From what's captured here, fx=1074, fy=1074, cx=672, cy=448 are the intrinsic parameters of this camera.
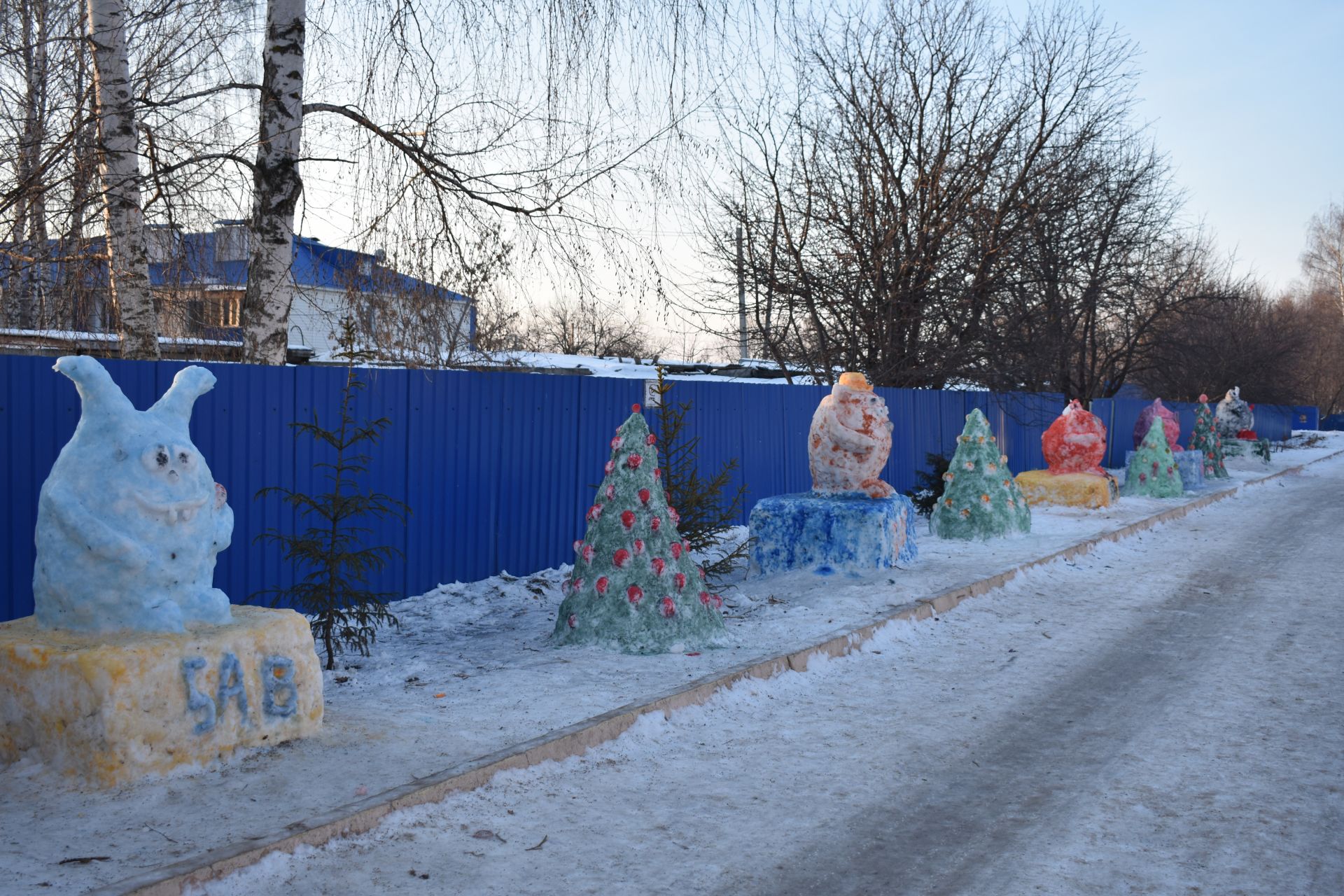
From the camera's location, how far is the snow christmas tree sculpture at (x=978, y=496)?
1245cm

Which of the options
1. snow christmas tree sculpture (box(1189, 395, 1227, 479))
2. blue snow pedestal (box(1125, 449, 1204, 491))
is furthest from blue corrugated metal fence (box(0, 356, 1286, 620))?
snow christmas tree sculpture (box(1189, 395, 1227, 479))

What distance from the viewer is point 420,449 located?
8461mm

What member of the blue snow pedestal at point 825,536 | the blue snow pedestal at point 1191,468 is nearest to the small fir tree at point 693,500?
the blue snow pedestal at point 825,536

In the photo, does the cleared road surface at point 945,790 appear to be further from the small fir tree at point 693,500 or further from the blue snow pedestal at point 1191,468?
the blue snow pedestal at point 1191,468

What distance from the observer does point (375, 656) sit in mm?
6574

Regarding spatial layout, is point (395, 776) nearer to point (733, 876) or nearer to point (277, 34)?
point (733, 876)

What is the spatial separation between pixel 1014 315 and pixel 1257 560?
904 centimetres

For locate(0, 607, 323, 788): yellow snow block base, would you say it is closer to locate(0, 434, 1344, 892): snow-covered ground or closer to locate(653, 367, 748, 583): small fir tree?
locate(0, 434, 1344, 892): snow-covered ground

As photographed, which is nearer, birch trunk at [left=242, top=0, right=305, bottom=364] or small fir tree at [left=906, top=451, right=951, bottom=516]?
birch trunk at [left=242, top=0, right=305, bottom=364]

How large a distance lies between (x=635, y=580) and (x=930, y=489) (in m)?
9.27

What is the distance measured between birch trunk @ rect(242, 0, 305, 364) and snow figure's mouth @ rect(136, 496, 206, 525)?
9.53 feet

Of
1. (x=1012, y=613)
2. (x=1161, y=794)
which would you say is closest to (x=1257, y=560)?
(x=1012, y=613)

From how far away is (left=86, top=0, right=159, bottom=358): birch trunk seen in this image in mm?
6867

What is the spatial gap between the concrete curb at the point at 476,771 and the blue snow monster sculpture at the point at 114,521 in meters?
1.28
